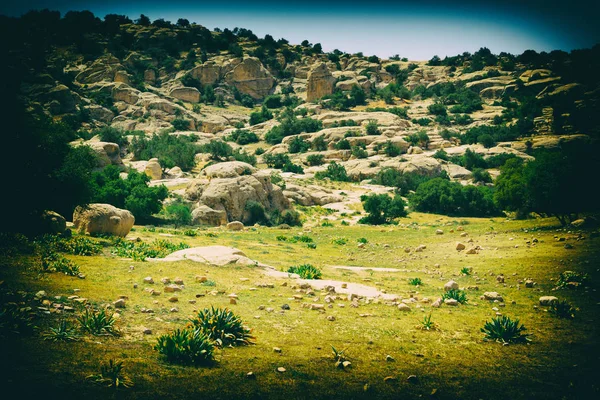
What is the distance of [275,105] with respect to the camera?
116 meters

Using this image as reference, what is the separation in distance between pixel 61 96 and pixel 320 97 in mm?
65798

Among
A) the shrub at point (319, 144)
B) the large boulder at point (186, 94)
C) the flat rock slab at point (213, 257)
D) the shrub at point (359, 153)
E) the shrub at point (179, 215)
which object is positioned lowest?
the shrub at point (179, 215)

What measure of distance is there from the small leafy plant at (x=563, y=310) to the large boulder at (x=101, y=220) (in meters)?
21.3

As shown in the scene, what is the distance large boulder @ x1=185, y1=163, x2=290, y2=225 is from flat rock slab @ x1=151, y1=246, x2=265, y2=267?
812 inches

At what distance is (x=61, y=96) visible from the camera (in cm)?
8462

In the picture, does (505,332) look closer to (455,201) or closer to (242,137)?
(455,201)

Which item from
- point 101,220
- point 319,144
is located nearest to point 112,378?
point 101,220

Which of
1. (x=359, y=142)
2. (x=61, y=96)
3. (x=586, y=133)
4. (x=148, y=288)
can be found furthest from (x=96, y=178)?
(x=586, y=133)

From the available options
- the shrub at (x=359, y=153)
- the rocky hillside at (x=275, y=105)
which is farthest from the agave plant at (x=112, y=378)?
the shrub at (x=359, y=153)

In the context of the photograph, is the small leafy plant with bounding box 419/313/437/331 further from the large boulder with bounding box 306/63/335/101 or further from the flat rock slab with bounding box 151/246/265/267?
A: the large boulder with bounding box 306/63/335/101

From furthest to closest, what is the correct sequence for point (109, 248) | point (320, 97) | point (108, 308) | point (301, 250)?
point (320, 97) < point (301, 250) < point (109, 248) < point (108, 308)

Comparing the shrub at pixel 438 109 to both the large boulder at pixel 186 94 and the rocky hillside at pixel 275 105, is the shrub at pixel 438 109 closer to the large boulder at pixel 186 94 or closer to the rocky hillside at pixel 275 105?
the rocky hillside at pixel 275 105

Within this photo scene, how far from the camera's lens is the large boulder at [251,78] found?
12294 cm

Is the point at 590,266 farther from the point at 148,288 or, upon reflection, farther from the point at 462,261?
the point at 148,288
